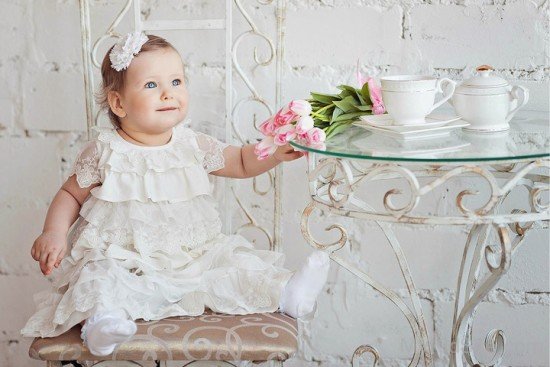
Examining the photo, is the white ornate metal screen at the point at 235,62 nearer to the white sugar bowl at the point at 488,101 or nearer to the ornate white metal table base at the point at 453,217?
the ornate white metal table base at the point at 453,217

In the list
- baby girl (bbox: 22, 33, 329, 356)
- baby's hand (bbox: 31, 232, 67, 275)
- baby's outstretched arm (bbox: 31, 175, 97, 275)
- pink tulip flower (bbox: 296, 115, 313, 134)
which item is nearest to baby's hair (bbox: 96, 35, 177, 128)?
baby girl (bbox: 22, 33, 329, 356)

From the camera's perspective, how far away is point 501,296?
180 centimetres

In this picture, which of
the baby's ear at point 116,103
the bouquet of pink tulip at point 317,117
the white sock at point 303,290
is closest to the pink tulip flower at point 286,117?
the bouquet of pink tulip at point 317,117

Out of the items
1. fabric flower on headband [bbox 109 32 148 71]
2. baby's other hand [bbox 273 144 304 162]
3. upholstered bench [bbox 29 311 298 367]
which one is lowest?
upholstered bench [bbox 29 311 298 367]

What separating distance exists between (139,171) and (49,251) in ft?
0.74

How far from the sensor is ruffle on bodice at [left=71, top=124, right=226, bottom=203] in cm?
146

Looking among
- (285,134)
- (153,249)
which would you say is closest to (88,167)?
(153,249)

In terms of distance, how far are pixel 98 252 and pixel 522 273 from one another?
97 cm

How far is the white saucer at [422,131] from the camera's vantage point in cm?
125

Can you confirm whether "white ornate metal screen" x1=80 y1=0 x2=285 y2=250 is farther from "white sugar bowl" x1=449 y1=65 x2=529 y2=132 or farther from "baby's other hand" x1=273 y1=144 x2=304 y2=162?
"white sugar bowl" x1=449 y1=65 x2=529 y2=132

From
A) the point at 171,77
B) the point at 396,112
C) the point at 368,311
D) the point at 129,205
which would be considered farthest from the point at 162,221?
the point at 368,311

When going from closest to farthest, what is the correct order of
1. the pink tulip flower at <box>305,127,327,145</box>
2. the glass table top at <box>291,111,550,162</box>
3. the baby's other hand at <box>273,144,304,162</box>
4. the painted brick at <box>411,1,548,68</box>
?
the glass table top at <box>291,111,550,162</box>, the pink tulip flower at <box>305,127,327,145</box>, the baby's other hand at <box>273,144,304,162</box>, the painted brick at <box>411,1,548,68</box>

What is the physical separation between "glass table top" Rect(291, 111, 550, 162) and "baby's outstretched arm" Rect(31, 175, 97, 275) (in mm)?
473

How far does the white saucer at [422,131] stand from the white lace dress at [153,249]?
1.02 ft
